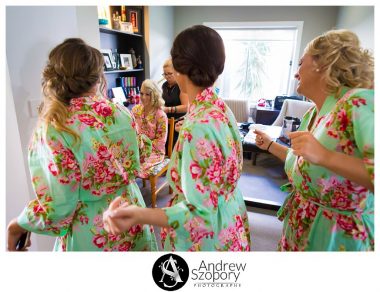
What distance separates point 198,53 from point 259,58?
3.89m

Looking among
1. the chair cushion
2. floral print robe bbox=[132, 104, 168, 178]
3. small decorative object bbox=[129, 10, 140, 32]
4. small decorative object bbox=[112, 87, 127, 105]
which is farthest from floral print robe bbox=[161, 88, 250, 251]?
small decorative object bbox=[129, 10, 140, 32]

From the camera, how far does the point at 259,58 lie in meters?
4.10

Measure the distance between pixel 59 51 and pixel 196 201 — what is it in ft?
1.82

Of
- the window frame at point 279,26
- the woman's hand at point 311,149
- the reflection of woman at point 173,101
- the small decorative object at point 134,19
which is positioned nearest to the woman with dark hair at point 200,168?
the woman's hand at point 311,149

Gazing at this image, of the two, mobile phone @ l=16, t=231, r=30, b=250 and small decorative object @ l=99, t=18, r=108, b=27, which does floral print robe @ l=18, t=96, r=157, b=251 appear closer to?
mobile phone @ l=16, t=231, r=30, b=250

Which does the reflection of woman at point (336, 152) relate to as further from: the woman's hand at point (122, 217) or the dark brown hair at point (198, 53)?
the woman's hand at point (122, 217)

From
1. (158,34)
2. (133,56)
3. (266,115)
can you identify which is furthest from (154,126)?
(266,115)

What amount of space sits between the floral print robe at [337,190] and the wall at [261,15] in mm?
3391
